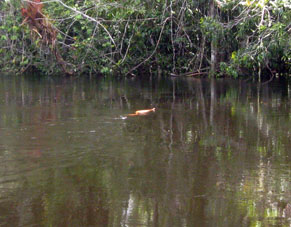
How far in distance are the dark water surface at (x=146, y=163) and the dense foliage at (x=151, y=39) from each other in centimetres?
417

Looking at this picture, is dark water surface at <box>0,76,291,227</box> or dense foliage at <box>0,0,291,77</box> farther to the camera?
dense foliage at <box>0,0,291,77</box>

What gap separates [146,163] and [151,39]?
1272 centimetres

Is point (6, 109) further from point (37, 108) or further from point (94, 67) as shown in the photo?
point (94, 67)

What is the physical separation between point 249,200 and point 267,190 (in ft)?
1.11

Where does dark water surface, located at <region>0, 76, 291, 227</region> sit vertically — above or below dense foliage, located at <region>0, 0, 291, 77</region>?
below

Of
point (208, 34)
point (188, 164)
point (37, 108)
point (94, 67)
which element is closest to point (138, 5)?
point (208, 34)

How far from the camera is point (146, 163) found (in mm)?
5695

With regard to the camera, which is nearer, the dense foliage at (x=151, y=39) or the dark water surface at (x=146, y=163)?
the dark water surface at (x=146, y=163)

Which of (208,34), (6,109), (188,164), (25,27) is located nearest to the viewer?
(188,164)

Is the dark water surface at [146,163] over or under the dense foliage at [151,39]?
under

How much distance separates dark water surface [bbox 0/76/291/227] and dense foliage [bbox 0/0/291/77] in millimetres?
4167

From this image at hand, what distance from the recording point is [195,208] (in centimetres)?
438

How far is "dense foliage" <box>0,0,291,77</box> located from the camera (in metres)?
14.3

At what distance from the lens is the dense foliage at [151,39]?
563 inches
